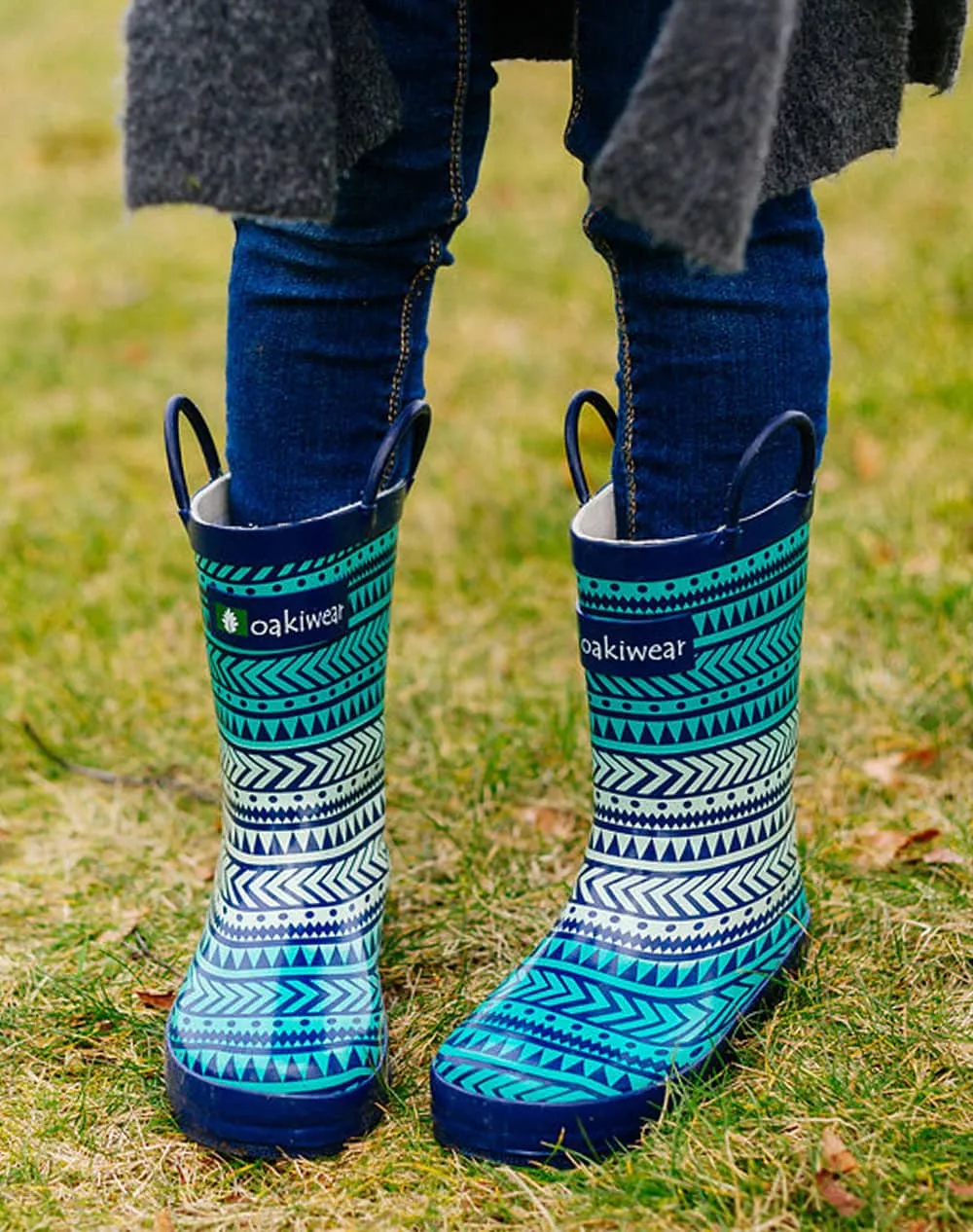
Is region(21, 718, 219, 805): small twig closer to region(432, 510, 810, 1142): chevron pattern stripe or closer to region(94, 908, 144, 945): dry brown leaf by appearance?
region(94, 908, 144, 945): dry brown leaf

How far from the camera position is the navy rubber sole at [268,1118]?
116 centimetres

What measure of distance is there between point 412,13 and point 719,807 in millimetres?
635

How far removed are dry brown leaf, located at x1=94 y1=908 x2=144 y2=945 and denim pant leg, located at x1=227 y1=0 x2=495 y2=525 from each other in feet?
1.56

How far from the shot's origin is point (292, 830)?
1259 millimetres

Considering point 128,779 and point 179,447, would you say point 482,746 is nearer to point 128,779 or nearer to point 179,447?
point 128,779

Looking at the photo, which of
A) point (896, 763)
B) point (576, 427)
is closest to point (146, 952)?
point (576, 427)

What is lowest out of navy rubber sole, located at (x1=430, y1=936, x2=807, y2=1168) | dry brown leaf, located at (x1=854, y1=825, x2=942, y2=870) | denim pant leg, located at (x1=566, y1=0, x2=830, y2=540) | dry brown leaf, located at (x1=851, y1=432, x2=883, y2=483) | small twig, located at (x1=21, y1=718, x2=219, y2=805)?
small twig, located at (x1=21, y1=718, x2=219, y2=805)

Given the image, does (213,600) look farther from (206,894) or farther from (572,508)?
(572,508)

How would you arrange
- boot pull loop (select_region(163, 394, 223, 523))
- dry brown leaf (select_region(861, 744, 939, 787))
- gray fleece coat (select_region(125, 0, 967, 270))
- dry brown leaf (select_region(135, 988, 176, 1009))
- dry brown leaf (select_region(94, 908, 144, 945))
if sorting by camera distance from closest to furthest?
1. gray fleece coat (select_region(125, 0, 967, 270))
2. boot pull loop (select_region(163, 394, 223, 523))
3. dry brown leaf (select_region(135, 988, 176, 1009))
4. dry brown leaf (select_region(94, 908, 144, 945))
5. dry brown leaf (select_region(861, 744, 939, 787))

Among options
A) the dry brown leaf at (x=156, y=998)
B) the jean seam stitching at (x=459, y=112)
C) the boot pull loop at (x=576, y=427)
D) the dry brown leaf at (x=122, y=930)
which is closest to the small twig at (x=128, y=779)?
the dry brown leaf at (x=122, y=930)

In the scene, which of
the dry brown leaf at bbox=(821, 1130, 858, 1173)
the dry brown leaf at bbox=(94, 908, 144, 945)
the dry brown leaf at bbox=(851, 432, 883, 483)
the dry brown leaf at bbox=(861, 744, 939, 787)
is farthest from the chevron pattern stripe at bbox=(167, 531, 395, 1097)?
the dry brown leaf at bbox=(851, 432, 883, 483)

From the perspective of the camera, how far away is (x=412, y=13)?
1091 mm

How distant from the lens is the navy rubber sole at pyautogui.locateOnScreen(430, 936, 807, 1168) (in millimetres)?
1121

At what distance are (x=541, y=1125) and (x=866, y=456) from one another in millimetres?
1700
